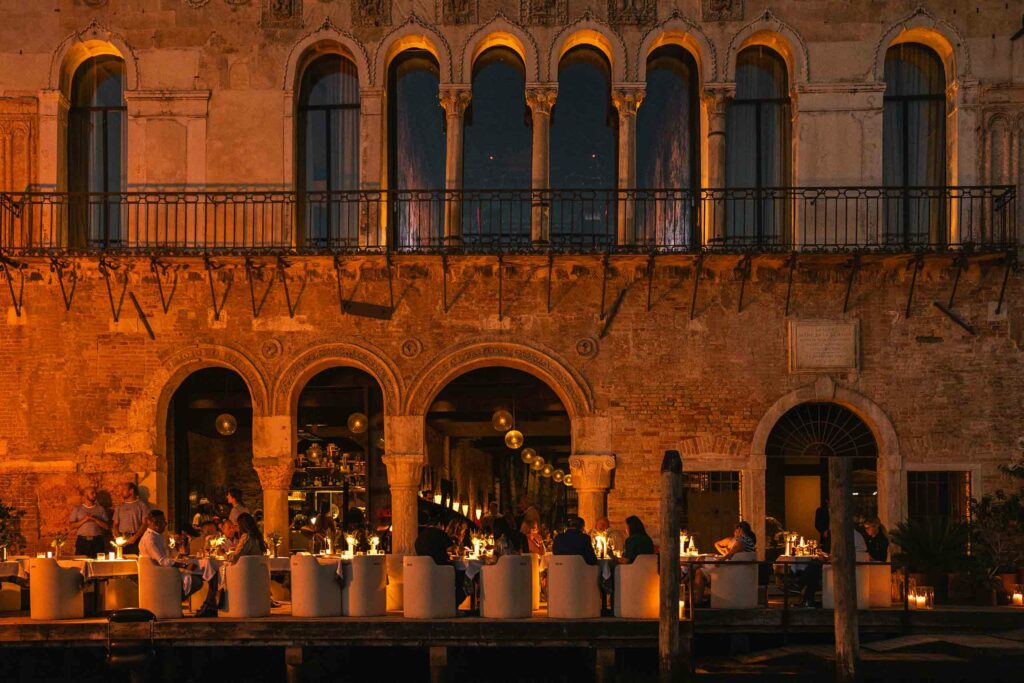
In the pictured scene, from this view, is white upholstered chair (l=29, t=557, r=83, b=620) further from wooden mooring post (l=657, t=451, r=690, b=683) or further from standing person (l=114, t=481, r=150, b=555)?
wooden mooring post (l=657, t=451, r=690, b=683)

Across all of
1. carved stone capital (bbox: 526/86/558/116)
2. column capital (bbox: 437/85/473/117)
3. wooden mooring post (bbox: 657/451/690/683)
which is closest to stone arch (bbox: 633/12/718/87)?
carved stone capital (bbox: 526/86/558/116)

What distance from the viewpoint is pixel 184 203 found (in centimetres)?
2042

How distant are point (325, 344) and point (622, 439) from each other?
4.12 metres

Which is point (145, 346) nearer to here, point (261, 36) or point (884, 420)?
point (261, 36)

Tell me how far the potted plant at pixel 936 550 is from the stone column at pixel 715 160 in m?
4.86

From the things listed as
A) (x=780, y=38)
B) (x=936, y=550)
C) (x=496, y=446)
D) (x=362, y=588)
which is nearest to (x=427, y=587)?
(x=362, y=588)

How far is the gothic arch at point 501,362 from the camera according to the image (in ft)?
65.9

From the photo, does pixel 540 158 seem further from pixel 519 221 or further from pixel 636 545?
pixel 636 545

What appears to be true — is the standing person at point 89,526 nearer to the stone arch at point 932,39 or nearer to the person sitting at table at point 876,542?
the person sitting at table at point 876,542

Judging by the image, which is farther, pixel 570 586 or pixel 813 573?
pixel 813 573

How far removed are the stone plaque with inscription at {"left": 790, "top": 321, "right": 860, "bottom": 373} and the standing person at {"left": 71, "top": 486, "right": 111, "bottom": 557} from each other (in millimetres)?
9065

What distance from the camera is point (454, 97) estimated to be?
2058 cm

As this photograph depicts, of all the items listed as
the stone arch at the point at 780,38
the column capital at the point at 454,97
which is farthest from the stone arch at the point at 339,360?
the stone arch at the point at 780,38

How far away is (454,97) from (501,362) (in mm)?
3636
